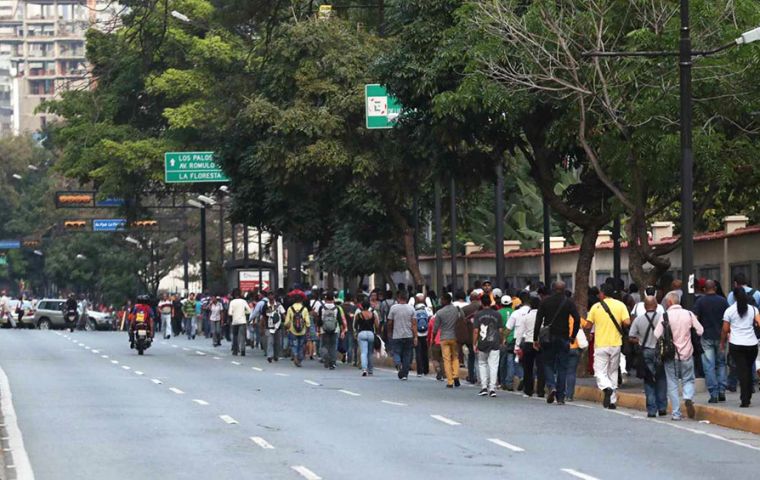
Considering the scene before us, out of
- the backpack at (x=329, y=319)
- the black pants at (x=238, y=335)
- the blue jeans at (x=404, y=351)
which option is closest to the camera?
the blue jeans at (x=404, y=351)

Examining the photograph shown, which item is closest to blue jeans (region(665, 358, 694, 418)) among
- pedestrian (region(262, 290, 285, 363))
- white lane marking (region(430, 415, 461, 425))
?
white lane marking (region(430, 415, 461, 425))

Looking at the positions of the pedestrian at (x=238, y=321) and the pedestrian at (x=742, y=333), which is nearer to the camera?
the pedestrian at (x=742, y=333)

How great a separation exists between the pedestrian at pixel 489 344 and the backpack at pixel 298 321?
12.8 m

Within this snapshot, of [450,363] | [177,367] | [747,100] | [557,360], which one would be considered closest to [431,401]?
[557,360]

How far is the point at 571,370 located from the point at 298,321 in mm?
15006

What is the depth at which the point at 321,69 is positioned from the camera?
161ft

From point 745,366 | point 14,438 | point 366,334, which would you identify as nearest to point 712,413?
point 745,366

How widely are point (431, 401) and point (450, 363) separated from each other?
4487mm

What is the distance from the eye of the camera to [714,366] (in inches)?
1046

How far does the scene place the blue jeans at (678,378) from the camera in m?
24.9

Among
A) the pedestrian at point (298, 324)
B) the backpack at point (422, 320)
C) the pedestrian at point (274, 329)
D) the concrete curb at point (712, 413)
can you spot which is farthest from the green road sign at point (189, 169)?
the concrete curb at point (712, 413)

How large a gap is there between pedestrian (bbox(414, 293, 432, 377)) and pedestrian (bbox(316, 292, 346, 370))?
2.76m

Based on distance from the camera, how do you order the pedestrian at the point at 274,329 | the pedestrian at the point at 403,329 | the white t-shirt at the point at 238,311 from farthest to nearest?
the white t-shirt at the point at 238,311, the pedestrian at the point at 274,329, the pedestrian at the point at 403,329

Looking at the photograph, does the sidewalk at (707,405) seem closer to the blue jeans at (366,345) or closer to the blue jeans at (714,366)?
the blue jeans at (714,366)
